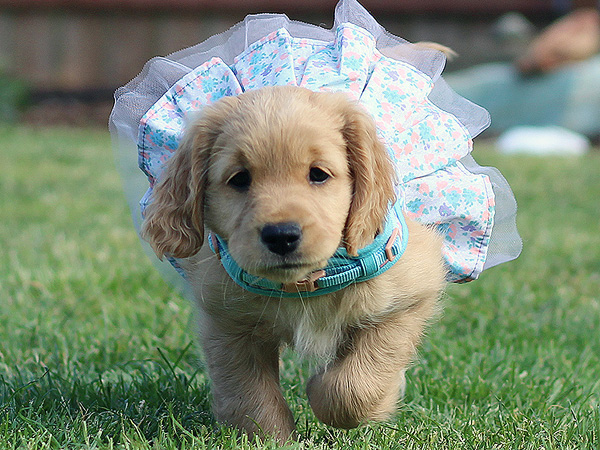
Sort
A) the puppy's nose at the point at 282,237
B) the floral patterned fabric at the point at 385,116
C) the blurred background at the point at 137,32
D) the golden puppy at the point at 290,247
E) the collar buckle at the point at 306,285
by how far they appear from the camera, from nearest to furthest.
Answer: the puppy's nose at the point at 282,237, the golden puppy at the point at 290,247, the collar buckle at the point at 306,285, the floral patterned fabric at the point at 385,116, the blurred background at the point at 137,32

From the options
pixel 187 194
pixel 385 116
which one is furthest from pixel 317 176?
pixel 385 116

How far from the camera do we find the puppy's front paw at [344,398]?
2607 mm

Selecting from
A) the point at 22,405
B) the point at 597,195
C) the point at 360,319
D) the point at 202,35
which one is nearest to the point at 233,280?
the point at 360,319

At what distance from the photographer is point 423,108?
10.4 feet

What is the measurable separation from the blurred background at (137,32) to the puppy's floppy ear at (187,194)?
12316mm

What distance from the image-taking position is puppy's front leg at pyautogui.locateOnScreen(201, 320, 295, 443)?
8.73ft

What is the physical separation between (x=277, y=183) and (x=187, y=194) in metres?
0.41

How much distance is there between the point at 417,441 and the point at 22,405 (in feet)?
4.60

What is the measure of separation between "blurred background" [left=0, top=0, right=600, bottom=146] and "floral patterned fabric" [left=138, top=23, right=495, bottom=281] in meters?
11.7

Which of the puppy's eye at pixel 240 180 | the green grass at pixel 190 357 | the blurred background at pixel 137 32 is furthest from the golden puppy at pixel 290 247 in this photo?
the blurred background at pixel 137 32

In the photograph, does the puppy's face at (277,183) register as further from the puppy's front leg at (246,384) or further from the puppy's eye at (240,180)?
the puppy's front leg at (246,384)

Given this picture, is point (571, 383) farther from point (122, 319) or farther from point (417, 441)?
point (122, 319)

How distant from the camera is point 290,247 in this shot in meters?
2.28

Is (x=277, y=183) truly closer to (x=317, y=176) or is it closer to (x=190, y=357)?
(x=317, y=176)
